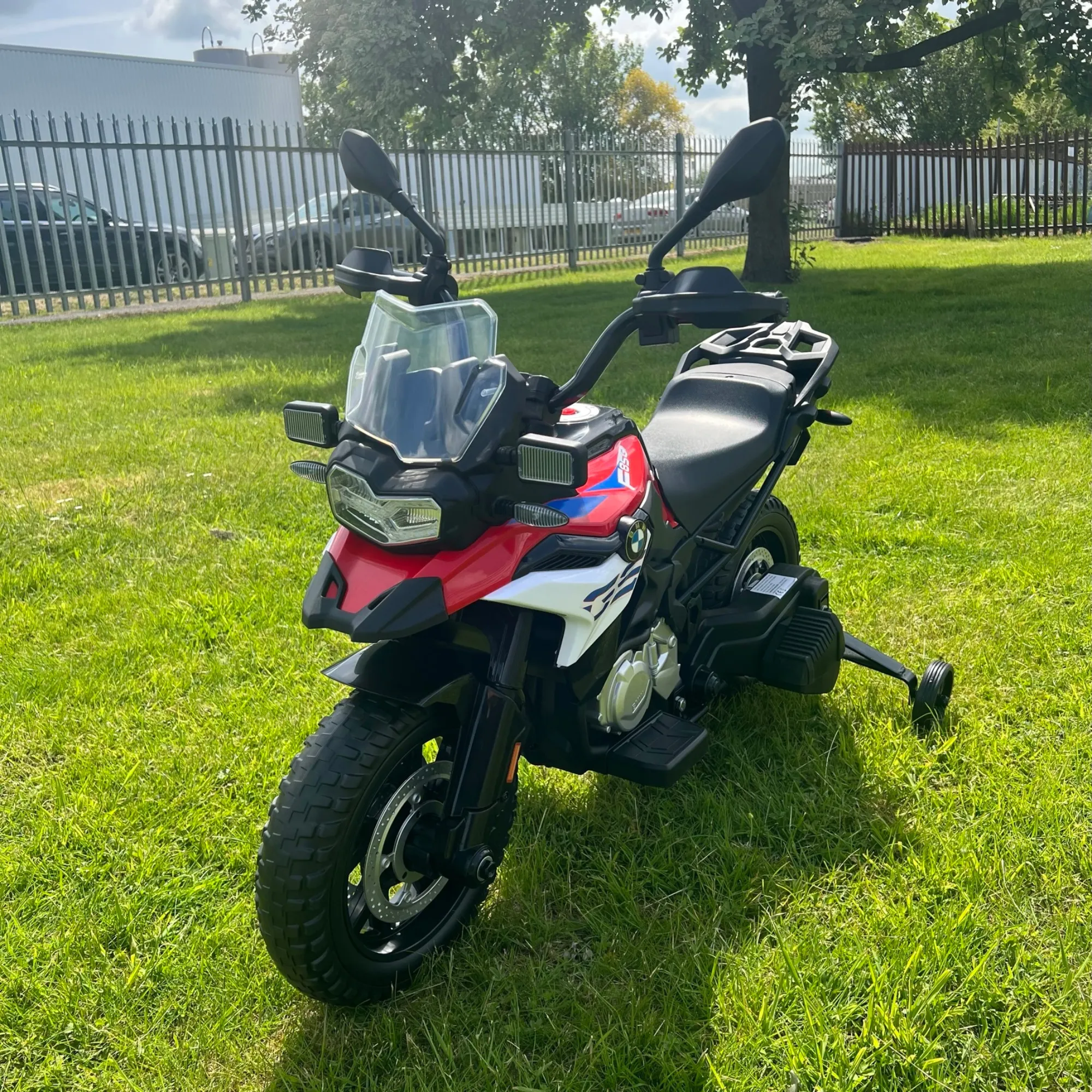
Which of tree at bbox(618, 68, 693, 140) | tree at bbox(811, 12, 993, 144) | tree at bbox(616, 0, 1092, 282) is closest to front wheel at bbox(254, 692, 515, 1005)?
tree at bbox(616, 0, 1092, 282)

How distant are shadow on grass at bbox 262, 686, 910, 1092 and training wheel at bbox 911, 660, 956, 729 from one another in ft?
0.68

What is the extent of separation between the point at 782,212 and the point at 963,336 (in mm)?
5321

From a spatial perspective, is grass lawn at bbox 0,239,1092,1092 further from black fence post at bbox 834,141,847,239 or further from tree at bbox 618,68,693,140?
tree at bbox 618,68,693,140

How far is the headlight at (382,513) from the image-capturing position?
1.83 metres

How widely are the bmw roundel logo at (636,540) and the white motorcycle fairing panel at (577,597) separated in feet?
0.06

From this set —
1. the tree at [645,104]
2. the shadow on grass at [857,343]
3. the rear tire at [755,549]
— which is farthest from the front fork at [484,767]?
the tree at [645,104]

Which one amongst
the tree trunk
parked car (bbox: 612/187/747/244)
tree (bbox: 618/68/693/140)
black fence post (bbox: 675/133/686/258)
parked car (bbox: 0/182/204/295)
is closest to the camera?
the tree trunk

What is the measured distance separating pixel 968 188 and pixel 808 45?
12.2m

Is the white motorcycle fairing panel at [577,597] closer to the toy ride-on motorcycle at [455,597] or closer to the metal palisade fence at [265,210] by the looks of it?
the toy ride-on motorcycle at [455,597]

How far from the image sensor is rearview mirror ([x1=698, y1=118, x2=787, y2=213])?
186 centimetres

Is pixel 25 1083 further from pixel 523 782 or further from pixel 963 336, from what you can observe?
A: pixel 963 336

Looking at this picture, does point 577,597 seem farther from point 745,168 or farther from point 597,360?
point 745,168

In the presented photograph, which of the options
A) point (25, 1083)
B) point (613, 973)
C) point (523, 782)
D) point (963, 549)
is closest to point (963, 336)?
point (963, 549)

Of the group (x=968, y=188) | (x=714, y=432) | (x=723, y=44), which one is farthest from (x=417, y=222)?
(x=968, y=188)
